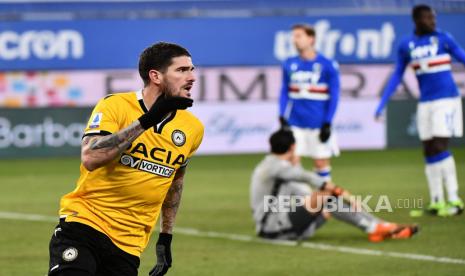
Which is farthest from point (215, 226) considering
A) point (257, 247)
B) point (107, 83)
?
point (107, 83)

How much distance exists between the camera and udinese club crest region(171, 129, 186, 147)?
6.19 meters

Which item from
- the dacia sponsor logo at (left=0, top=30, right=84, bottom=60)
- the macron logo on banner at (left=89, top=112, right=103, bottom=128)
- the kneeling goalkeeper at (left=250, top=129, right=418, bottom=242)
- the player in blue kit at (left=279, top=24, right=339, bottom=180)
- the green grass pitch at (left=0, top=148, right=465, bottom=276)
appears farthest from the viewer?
the dacia sponsor logo at (left=0, top=30, right=84, bottom=60)

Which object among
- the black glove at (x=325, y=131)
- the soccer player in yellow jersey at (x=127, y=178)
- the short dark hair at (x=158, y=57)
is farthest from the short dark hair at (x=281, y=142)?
the short dark hair at (x=158, y=57)

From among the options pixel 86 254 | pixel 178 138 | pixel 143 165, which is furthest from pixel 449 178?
pixel 86 254

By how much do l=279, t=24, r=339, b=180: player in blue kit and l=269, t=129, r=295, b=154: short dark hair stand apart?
9.19 feet

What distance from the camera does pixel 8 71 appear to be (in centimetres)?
2050

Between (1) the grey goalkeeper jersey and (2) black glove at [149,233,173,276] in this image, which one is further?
(1) the grey goalkeeper jersey

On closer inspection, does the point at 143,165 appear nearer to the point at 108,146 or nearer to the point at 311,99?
the point at 108,146

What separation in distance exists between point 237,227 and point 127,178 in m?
6.35

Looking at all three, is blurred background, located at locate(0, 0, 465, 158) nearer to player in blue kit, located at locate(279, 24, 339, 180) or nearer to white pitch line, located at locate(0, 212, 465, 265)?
player in blue kit, located at locate(279, 24, 339, 180)

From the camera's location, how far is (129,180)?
609 cm

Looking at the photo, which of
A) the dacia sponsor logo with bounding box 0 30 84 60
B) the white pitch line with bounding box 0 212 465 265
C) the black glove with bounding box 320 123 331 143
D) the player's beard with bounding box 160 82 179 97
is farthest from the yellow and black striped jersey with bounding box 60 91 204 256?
the dacia sponsor logo with bounding box 0 30 84 60

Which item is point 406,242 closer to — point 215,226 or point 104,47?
point 215,226

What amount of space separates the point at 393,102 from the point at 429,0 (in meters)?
2.29
